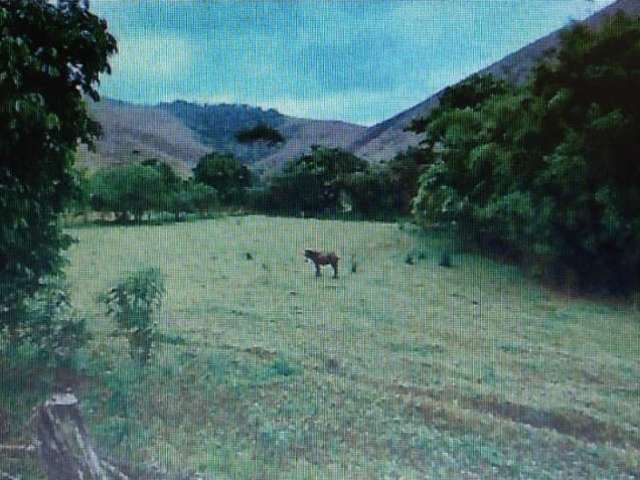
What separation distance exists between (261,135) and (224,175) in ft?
0.48

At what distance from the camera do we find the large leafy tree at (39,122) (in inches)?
55.4

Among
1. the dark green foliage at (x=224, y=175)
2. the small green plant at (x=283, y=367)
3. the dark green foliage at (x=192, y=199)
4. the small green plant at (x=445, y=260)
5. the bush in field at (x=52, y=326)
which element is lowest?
the small green plant at (x=283, y=367)

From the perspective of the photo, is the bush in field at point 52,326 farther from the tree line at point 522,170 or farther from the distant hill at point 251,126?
the tree line at point 522,170

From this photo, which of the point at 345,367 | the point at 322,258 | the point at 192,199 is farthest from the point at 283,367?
the point at 192,199

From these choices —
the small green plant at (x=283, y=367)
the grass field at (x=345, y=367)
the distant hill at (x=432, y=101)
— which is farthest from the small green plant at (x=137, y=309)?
the distant hill at (x=432, y=101)

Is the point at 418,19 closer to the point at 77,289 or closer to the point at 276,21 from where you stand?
the point at 276,21

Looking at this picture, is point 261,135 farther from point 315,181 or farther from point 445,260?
point 445,260

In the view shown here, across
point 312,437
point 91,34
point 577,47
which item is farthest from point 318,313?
point 577,47

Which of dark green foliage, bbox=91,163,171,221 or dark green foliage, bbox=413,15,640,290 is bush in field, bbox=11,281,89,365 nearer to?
dark green foliage, bbox=91,163,171,221

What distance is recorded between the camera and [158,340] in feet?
5.31

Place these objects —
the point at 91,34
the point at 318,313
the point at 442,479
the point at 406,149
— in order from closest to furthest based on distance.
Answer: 1. the point at 91,34
2. the point at 442,479
3. the point at 318,313
4. the point at 406,149

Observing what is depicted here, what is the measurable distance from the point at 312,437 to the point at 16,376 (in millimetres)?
705

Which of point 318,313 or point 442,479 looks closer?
point 442,479

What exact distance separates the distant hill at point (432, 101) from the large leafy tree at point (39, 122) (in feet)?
2.34
